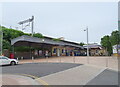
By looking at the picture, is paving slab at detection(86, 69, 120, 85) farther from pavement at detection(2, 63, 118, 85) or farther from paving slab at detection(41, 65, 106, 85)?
paving slab at detection(41, 65, 106, 85)

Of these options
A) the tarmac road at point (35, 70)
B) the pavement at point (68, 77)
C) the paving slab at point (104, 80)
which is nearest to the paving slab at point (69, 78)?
the pavement at point (68, 77)

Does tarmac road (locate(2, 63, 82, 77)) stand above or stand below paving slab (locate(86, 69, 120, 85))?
below

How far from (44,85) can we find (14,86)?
1566 mm

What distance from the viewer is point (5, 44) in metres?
25.3

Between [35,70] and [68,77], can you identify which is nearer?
[68,77]

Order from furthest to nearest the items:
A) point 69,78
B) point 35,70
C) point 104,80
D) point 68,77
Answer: point 35,70
point 68,77
point 69,78
point 104,80

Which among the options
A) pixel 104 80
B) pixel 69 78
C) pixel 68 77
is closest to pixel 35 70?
pixel 68 77

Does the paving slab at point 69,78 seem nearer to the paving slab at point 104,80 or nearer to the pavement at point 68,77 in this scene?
the pavement at point 68,77

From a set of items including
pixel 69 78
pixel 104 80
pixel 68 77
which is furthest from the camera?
pixel 68 77

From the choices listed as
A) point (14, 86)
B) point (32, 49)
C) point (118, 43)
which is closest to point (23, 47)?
point (32, 49)

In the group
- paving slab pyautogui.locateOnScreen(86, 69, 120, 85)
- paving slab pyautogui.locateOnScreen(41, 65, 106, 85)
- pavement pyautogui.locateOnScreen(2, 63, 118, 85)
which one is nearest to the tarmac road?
pavement pyautogui.locateOnScreen(2, 63, 118, 85)

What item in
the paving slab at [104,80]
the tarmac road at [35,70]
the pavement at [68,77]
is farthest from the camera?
the tarmac road at [35,70]

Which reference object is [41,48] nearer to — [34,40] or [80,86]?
[34,40]

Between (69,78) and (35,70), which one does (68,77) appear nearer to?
(69,78)
